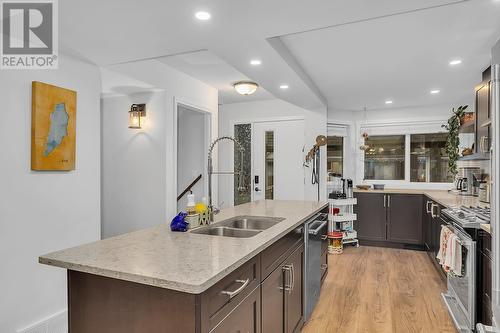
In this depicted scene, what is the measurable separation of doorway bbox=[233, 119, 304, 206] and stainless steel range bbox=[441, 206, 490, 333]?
105 inches

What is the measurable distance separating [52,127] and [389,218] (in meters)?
4.72

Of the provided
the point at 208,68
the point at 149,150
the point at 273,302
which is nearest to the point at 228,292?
the point at 273,302

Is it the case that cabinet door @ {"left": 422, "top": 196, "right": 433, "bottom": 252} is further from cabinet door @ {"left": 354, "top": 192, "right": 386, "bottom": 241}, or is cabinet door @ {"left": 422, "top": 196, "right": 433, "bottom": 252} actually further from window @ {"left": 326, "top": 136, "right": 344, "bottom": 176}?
window @ {"left": 326, "top": 136, "right": 344, "bottom": 176}

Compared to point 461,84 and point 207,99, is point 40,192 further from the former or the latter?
point 461,84

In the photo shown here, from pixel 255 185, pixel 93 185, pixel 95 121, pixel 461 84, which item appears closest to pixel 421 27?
pixel 461 84

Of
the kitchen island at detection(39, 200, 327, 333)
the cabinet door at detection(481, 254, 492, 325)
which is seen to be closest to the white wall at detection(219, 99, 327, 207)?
the cabinet door at detection(481, 254, 492, 325)

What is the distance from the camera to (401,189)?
539 cm

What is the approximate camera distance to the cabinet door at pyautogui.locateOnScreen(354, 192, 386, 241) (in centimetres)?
505

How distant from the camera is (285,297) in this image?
1.99 m

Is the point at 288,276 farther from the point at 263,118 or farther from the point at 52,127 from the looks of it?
the point at 263,118

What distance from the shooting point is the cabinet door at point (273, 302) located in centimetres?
168

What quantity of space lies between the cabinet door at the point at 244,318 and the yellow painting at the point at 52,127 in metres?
1.92

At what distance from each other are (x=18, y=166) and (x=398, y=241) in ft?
16.5

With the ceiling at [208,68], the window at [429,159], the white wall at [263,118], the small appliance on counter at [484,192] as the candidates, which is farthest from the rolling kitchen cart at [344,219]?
the ceiling at [208,68]
